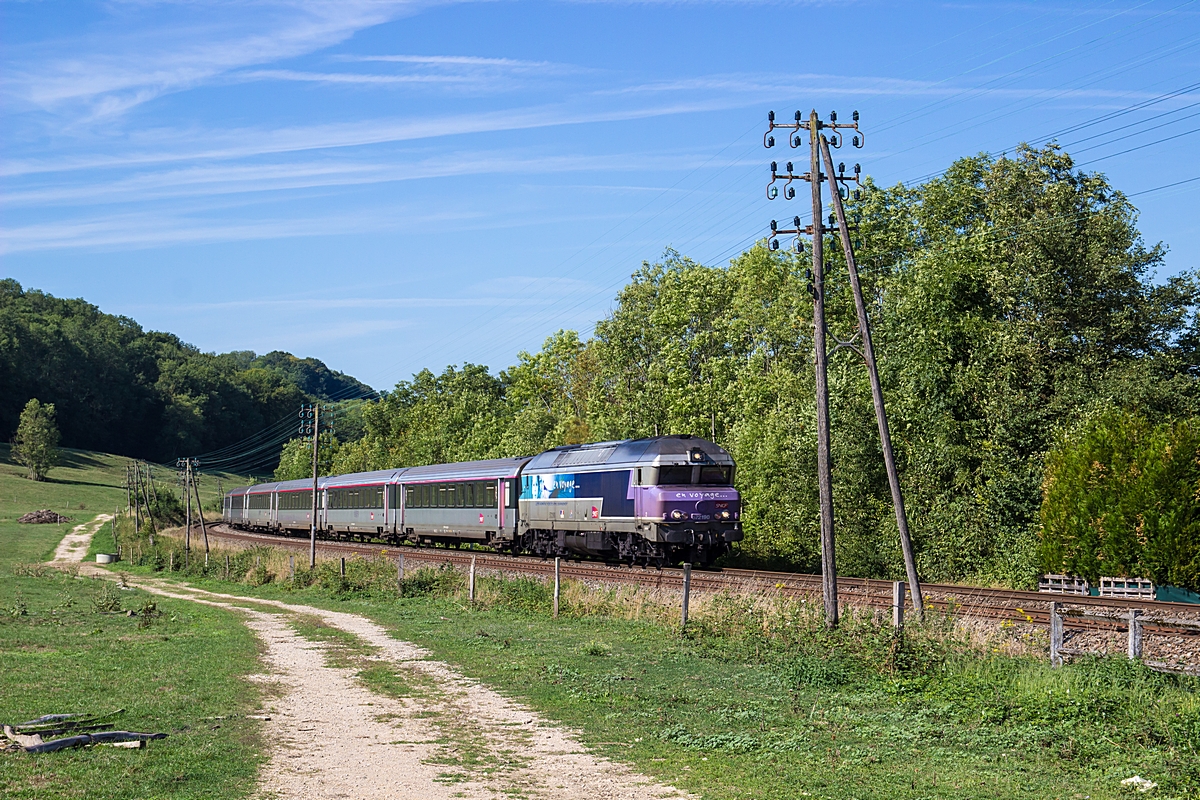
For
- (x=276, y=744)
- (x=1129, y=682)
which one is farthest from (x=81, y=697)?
(x=1129, y=682)

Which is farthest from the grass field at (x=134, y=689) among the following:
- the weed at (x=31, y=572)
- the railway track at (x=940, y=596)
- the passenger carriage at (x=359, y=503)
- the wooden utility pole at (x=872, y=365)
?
the passenger carriage at (x=359, y=503)

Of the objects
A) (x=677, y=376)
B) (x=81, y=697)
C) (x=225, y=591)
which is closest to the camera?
(x=81, y=697)

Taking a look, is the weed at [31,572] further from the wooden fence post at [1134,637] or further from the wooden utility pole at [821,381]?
the wooden fence post at [1134,637]

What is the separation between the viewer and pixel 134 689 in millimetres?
16406

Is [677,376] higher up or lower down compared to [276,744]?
higher up

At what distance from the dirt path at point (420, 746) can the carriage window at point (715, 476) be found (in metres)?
14.1

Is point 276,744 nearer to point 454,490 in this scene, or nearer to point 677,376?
point 454,490

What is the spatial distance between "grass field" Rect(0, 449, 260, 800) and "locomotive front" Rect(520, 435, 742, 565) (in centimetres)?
1126

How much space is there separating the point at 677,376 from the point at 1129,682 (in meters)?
48.6

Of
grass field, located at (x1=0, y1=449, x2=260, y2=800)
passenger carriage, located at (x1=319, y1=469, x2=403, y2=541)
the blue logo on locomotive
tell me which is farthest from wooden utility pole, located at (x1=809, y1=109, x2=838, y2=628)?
passenger carriage, located at (x1=319, y1=469, x2=403, y2=541)

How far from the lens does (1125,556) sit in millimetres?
31547

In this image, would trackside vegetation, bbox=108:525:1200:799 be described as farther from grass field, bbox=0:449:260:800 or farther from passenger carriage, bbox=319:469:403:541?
passenger carriage, bbox=319:469:403:541

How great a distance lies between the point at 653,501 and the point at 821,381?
918 cm

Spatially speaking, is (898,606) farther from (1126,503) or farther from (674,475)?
(1126,503)
